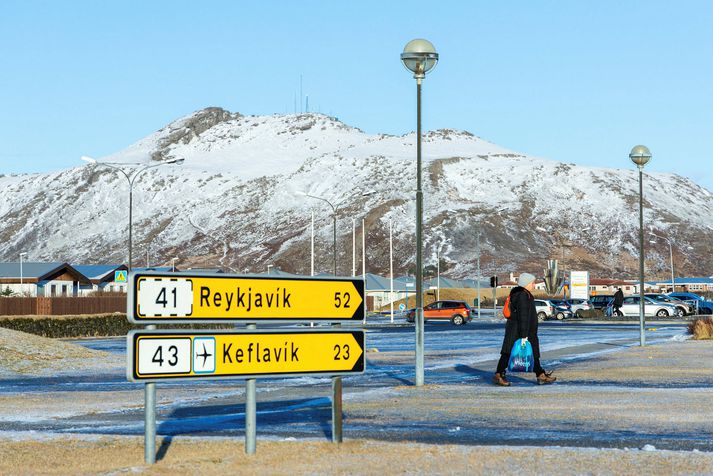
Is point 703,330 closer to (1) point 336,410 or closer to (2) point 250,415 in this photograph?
(1) point 336,410

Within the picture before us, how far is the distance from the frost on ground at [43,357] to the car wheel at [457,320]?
1609 inches

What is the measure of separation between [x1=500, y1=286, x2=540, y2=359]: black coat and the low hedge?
29.8 m

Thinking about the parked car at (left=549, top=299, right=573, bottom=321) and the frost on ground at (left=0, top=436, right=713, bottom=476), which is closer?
the frost on ground at (left=0, top=436, right=713, bottom=476)

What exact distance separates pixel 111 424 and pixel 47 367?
13.1 metres

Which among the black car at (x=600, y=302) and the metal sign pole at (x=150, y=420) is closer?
the metal sign pole at (x=150, y=420)

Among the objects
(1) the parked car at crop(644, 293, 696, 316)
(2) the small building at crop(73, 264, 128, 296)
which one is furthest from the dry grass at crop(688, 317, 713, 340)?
(2) the small building at crop(73, 264, 128, 296)

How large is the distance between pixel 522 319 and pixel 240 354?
8806mm

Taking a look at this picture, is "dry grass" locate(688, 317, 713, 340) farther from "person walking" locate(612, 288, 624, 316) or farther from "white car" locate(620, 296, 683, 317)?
"white car" locate(620, 296, 683, 317)

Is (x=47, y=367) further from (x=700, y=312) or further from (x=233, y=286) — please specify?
(x=700, y=312)

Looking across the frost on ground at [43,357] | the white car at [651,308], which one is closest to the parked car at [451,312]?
the white car at [651,308]

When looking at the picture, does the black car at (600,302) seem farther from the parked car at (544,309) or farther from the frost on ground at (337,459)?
the frost on ground at (337,459)

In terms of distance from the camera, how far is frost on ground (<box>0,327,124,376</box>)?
2586cm

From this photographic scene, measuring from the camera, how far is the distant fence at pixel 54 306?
6141cm

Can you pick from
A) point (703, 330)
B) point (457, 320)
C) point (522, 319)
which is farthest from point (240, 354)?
point (457, 320)
